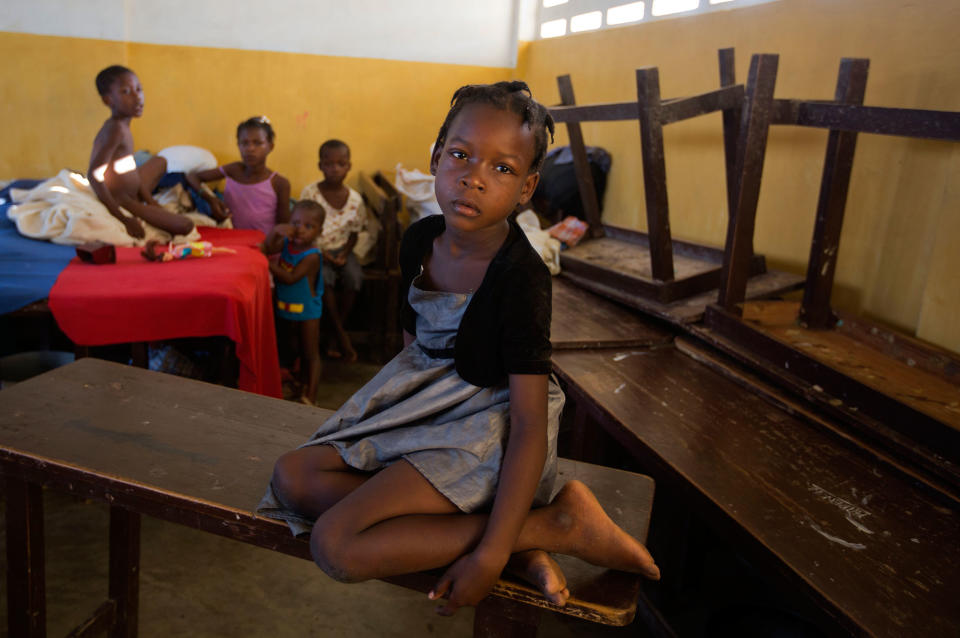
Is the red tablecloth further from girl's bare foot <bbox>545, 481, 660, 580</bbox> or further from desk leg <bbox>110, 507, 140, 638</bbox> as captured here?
girl's bare foot <bbox>545, 481, 660, 580</bbox>

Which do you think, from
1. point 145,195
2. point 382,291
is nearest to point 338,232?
point 382,291

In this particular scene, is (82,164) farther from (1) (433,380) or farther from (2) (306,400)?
(1) (433,380)

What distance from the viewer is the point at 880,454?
77.2 inches

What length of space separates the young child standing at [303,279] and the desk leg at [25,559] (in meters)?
1.93

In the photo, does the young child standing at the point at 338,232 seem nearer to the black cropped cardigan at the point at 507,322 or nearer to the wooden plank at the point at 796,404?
the wooden plank at the point at 796,404

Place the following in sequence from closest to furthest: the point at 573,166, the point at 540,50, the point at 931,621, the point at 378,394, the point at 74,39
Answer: the point at 931,621 → the point at 378,394 → the point at 573,166 → the point at 74,39 → the point at 540,50

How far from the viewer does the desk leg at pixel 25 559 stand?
183cm

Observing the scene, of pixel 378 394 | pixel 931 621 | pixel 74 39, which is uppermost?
pixel 74 39

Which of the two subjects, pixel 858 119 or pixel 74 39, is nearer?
pixel 858 119

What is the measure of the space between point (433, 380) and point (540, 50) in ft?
16.4

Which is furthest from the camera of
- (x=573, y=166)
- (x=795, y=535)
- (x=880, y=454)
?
(x=573, y=166)

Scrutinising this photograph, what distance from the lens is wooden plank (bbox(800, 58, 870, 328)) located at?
2639 millimetres

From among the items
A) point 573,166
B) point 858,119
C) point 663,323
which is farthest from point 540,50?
point 858,119

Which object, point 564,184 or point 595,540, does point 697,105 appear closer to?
point 564,184
